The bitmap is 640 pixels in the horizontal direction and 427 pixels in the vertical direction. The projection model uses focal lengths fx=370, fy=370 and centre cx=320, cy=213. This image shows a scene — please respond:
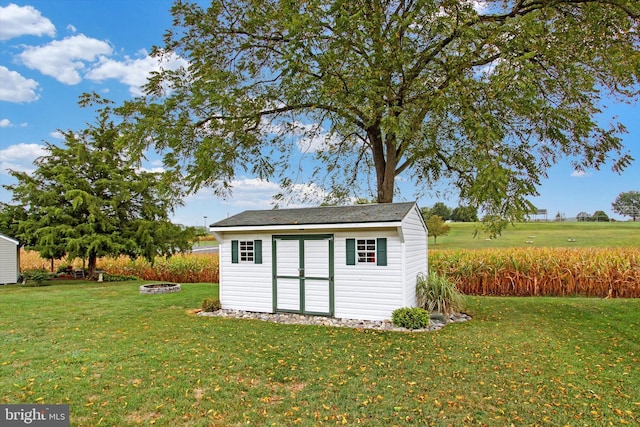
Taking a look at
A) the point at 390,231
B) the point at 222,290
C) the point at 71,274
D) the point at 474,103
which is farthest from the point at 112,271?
the point at 474,103

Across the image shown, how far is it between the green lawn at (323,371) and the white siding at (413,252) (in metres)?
1.23

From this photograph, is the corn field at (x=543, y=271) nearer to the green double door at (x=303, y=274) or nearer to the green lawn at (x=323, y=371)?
the green lawn at (x=323, y=371)

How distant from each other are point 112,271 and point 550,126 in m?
22.2

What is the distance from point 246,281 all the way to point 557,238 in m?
27.5

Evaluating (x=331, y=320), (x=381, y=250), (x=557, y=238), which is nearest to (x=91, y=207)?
(x=331, y=320)

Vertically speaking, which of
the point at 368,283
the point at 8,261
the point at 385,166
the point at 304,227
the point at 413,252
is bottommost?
the point at 8,261

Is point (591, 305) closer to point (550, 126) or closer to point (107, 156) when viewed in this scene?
point (550, 126)

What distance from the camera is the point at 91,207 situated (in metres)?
16.9

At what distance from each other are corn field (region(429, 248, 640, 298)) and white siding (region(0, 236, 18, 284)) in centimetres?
1911

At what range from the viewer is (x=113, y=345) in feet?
21.2

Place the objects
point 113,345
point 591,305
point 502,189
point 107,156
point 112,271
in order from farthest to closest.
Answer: point 112,271 → point 107,156 → point 591,305 → point 502,189 → point 113,345

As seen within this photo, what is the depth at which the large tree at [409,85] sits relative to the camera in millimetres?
8883

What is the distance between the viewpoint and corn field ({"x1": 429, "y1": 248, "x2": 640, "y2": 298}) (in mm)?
11859

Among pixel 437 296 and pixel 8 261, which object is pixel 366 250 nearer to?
pixel 437 296
